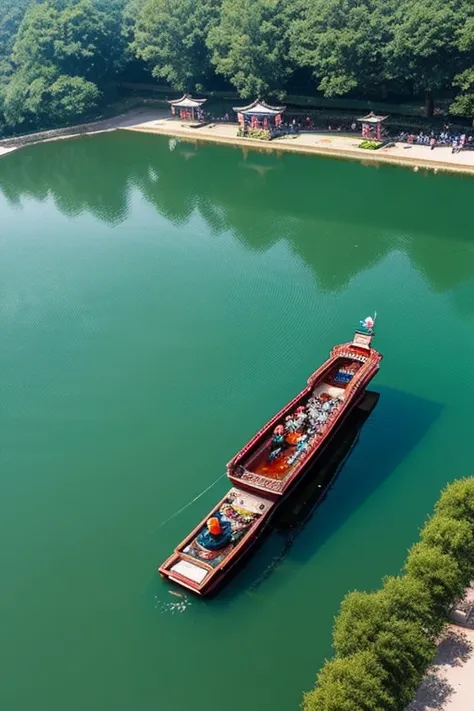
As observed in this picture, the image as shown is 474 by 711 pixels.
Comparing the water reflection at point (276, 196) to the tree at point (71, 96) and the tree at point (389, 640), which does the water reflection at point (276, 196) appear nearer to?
the tree at point (71, 96)

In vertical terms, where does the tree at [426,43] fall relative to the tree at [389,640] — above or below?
above

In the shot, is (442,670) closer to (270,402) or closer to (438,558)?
(438,558)

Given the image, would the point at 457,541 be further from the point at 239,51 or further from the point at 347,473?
the point at 239,51

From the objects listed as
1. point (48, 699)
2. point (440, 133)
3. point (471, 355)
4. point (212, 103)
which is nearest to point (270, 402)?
point (471, 355)

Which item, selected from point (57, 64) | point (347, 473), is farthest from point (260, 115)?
point (347, 473)

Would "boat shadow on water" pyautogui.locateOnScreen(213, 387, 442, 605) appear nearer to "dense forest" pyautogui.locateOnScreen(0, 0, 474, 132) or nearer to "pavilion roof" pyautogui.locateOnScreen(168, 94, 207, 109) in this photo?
"dense forest" pyautogui.locateOnScreen(0, 0, 474, 132)

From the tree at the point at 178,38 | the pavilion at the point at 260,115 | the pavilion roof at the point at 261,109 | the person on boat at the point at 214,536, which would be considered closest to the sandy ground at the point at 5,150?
the tree at the point at 178,38
